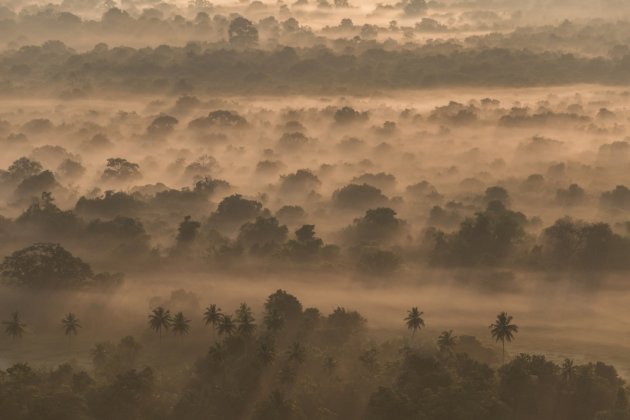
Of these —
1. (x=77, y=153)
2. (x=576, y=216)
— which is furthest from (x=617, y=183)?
(x=77, y=153)

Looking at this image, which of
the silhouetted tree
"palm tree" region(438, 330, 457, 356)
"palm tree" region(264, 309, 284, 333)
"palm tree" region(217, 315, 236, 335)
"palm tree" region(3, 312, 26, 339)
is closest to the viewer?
"palm tree" region(438, 330, 457, 356)

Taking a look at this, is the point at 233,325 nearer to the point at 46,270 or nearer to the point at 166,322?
the point at 166,322

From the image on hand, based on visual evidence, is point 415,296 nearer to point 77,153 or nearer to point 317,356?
point 317,356

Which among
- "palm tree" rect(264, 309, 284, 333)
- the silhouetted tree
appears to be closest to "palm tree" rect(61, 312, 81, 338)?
"palm tree" rect(264, 309, 284, 333)

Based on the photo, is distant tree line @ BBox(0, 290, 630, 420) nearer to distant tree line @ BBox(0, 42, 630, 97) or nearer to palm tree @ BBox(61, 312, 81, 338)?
palm tree @ BBox(61, 312, 81, 338)

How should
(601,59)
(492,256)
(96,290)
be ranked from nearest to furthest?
(96,290) < (492,256) < (601,59)

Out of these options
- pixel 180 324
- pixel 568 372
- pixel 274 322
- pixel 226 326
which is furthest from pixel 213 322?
pixel 568 372
